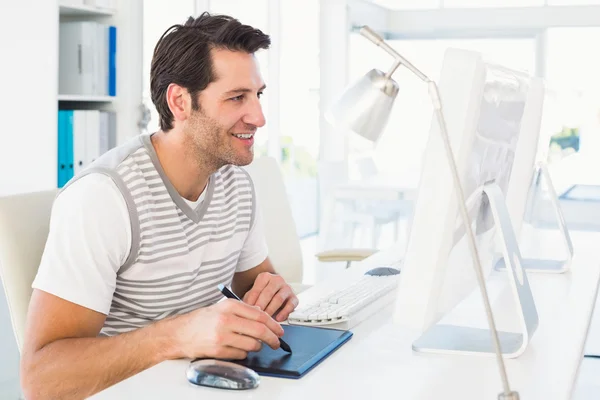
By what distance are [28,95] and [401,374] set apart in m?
2.16

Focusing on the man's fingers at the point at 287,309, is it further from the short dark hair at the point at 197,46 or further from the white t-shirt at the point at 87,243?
the short dark hair at the point at 197,46

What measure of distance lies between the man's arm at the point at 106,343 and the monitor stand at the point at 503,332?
0.27 m

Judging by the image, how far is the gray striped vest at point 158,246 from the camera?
1.54 m

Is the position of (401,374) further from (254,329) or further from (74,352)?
(74,352)

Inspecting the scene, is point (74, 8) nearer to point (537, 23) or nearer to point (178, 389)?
point (178, 389)

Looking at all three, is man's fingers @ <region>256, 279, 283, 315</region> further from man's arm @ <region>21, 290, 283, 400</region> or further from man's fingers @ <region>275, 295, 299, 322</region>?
man's arm @ <region>21, 290, 283, 400</region>

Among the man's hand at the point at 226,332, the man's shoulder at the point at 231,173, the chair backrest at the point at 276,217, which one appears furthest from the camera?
the chair backrest at the point at 276,217

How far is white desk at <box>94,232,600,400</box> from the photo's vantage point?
3.67 feet

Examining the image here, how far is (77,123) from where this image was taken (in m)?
3.20

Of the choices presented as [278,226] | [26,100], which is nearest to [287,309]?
[278,226]

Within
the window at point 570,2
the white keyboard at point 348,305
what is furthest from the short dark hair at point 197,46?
the window at point 570,2

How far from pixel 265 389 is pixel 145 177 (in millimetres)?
613

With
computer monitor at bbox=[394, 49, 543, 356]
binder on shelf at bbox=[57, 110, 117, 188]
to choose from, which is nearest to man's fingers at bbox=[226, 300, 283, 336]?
computer monitor at bbox=[394, 49, 543, 356]

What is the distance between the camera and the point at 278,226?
8.67ft
